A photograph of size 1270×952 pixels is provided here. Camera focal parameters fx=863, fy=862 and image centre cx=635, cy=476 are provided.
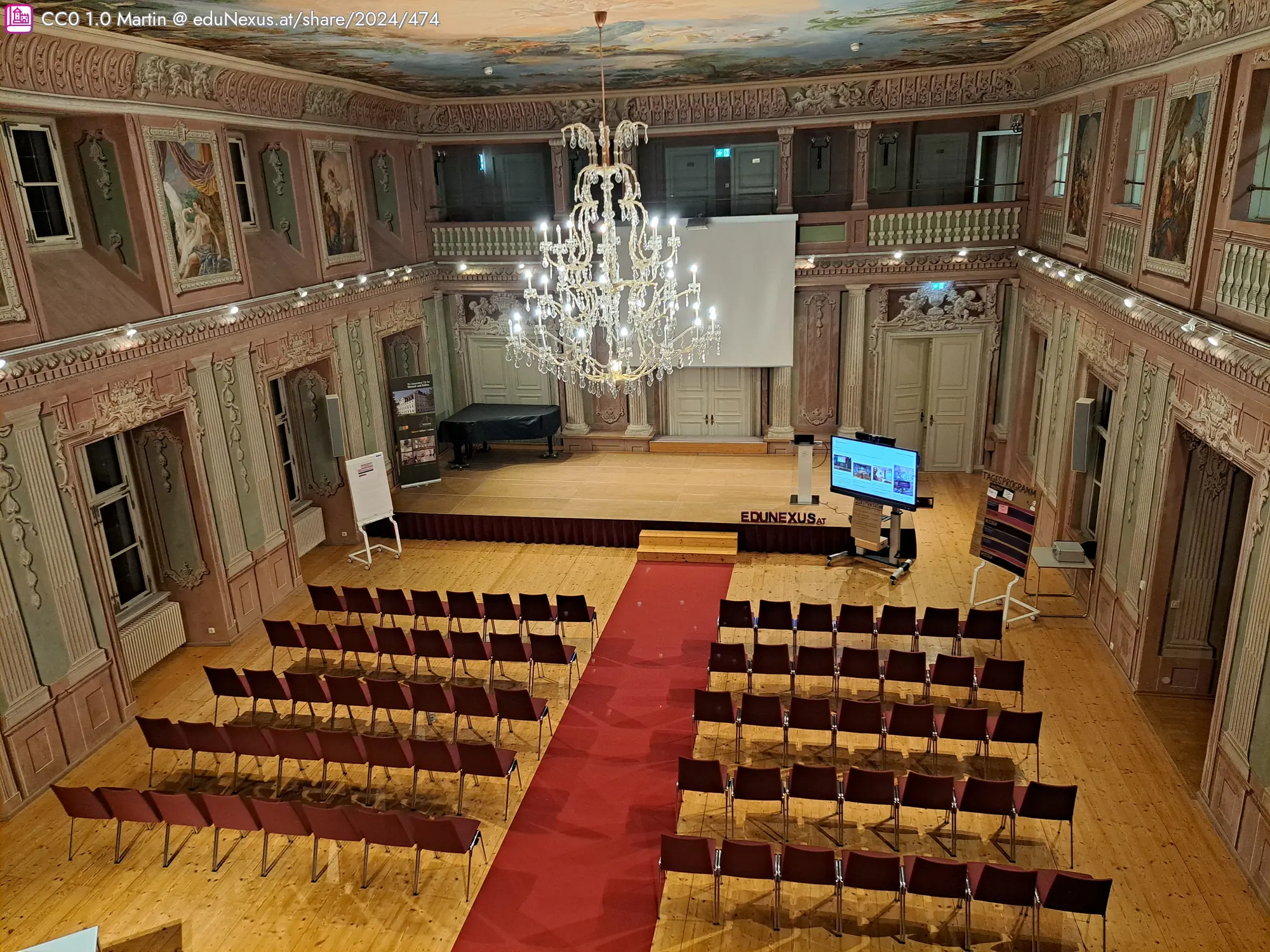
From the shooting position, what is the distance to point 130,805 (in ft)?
23.1

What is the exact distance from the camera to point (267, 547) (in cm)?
1163

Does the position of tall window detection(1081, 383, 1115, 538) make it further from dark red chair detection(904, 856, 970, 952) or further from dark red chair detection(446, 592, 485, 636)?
dark red chair detection(446, 592, 485, 636)

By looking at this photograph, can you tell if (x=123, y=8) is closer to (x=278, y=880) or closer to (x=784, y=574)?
(x=278, y=880)

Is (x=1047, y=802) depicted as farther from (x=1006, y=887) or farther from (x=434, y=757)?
(x=434, y=757)

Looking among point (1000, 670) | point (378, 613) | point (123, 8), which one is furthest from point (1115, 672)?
point (123, 8)

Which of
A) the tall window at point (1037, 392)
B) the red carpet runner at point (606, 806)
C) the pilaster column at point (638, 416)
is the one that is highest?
the tall window at point (1037, 392)

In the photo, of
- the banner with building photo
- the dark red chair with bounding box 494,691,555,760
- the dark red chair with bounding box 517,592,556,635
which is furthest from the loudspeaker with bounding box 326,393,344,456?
the dark red chair with bounding box 494,691,555,760

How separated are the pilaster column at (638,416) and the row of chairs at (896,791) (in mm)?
10441

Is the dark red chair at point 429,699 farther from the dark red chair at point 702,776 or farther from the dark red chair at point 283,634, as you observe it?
the dark red chair at point 702,776

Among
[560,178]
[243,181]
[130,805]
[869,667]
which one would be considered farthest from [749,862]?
[560,178]

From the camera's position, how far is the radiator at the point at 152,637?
997 cm

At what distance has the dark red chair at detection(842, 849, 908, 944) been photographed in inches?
235

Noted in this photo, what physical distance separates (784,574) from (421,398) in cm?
689

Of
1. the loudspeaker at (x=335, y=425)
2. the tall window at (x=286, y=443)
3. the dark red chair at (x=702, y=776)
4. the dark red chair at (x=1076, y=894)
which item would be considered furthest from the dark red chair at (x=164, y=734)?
the dark red chair at (x=1076, y=894)
